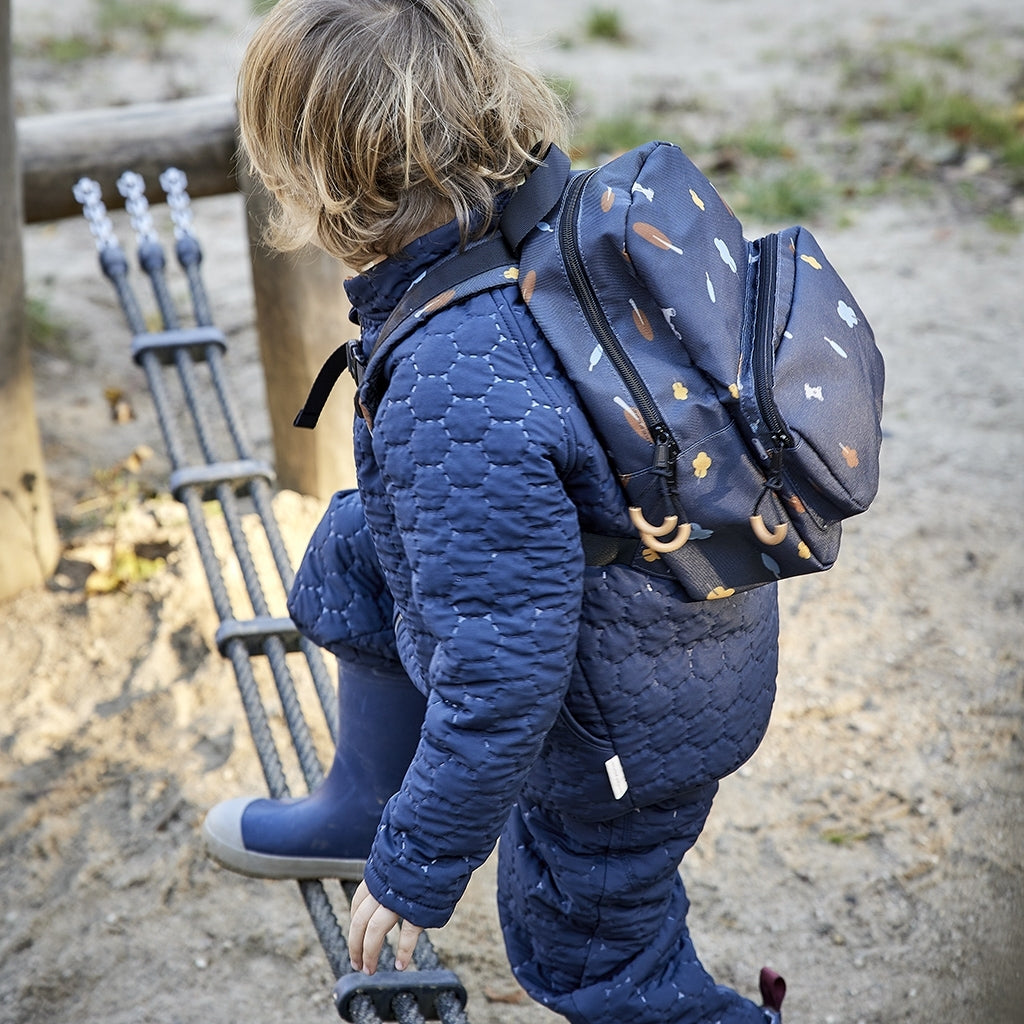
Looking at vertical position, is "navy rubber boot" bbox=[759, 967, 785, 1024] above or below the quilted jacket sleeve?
below

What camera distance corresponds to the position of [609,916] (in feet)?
4.74

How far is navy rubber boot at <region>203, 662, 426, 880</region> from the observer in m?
1.67

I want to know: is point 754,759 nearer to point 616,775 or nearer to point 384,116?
point 616,775

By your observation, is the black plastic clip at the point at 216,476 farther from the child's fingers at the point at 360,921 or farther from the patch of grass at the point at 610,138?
the patch of grass at the point at 610,138

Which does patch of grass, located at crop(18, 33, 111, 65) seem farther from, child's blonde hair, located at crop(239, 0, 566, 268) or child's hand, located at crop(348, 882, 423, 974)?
child's hand, located at crop(348, 882, 423, 974)

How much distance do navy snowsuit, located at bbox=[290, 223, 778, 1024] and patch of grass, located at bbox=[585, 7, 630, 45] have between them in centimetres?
570

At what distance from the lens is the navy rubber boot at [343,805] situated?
5.48ft

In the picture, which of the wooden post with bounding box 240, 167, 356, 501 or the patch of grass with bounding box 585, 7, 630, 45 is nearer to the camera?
the wooden post with bounding box 240, 167, 356, 501

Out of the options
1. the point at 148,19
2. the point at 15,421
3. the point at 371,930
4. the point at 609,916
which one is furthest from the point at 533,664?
the point at 148,19

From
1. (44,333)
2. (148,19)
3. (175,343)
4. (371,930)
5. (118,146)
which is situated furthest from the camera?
(148,19)

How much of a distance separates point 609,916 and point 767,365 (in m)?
0.69

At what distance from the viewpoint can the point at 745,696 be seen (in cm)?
137

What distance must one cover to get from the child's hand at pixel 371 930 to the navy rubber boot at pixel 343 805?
40cm

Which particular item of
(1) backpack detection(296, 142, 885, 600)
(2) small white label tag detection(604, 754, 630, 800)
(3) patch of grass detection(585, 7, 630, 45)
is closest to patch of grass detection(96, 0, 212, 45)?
(3) patch of grass detection(585, 7, 630, 45)
